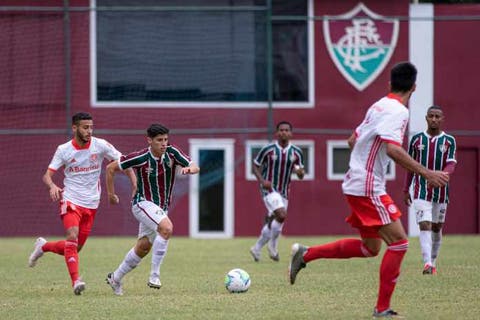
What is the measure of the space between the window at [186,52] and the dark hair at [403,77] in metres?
17.7

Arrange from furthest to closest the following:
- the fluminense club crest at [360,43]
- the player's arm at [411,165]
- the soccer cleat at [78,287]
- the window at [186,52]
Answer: the fluminense club crest at [360,43], the window at [186,52], the soccer cleat at [78,287], the player's arm at [411,165]

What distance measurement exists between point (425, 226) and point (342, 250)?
4615 millimetres

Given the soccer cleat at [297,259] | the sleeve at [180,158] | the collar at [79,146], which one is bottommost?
the soccer cleat at [297,259]

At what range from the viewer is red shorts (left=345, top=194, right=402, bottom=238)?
863cm

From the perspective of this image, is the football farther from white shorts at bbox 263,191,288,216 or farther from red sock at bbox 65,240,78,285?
white shorts at bbox 263,191,288,216

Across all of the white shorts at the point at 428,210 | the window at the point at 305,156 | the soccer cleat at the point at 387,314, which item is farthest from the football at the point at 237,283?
the window at the point at 305,156

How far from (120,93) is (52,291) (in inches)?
600

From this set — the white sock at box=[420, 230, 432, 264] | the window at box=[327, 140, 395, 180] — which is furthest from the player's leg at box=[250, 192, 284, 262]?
the window at box=[327, 140, 395, 180]

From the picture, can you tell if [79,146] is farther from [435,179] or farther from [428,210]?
[435,179]

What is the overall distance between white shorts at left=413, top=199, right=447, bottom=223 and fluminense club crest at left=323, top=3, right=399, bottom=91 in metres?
13.7

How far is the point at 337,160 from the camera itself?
27.8m

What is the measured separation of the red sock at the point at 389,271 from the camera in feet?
27.9

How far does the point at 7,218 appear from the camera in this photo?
26328mm

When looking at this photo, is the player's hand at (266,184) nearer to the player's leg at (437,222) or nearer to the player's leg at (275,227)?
the player's leg at (275,227)
